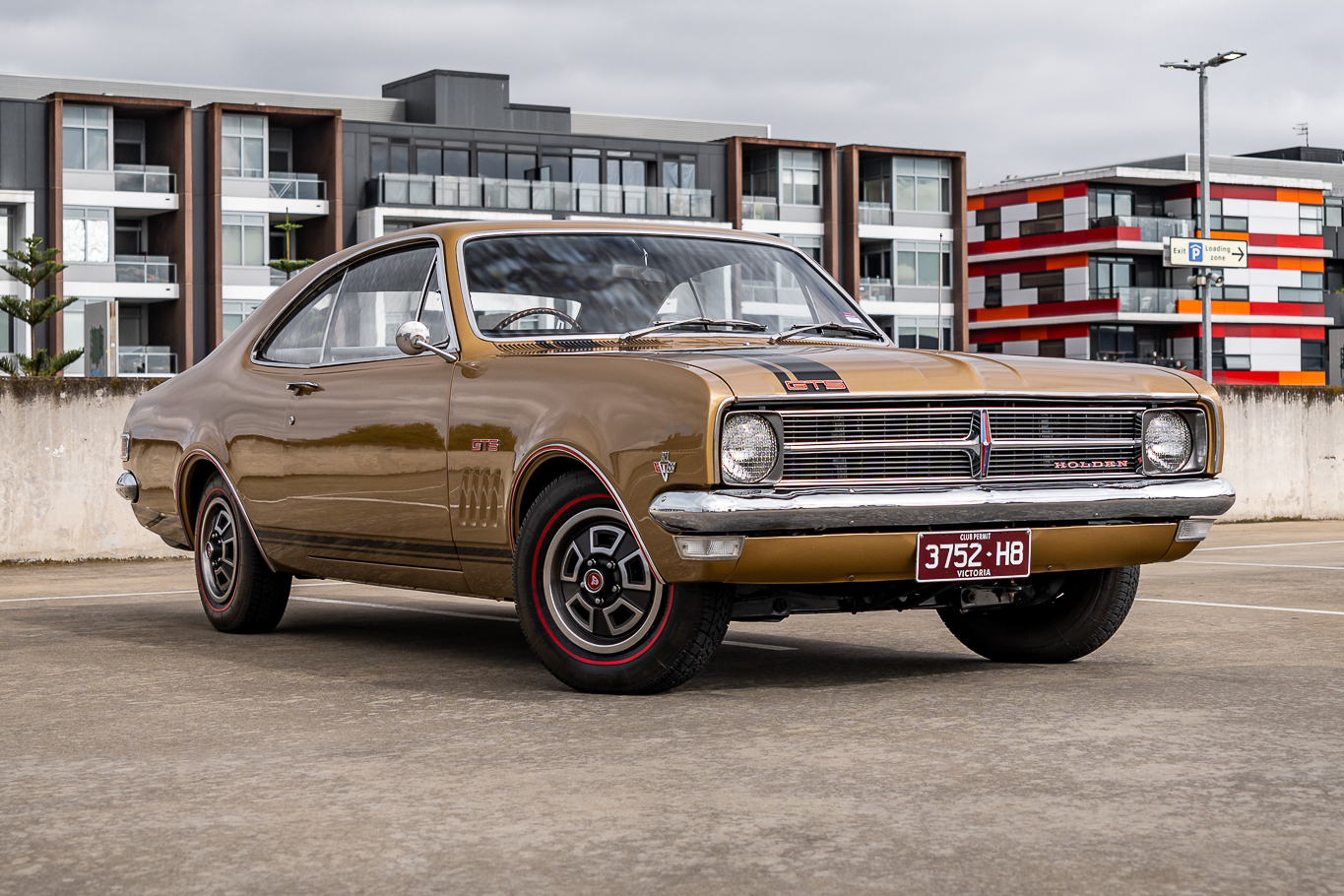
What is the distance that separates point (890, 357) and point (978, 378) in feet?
1.01

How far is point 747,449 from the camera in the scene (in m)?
5.78

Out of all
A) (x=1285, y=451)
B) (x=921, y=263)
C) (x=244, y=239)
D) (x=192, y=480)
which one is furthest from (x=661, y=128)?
(x=192, y=480)

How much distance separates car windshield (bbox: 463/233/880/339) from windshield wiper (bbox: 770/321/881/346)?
0.06 ft

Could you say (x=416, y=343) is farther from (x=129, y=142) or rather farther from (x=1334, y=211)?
(x=1334, y=211)

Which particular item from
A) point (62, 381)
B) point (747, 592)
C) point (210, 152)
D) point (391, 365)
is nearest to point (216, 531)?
point (391, 365)

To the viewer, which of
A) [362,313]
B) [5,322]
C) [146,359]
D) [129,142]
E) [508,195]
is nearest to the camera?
[362,313]

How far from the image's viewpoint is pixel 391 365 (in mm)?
7266

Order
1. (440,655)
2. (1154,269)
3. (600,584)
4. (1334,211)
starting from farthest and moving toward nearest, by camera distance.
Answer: (1334,211) < (1154,269) < (440,655) < (600,584)

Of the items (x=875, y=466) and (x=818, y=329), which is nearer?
(x=875, y=466)

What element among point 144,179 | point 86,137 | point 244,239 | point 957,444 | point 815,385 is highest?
point 86,137

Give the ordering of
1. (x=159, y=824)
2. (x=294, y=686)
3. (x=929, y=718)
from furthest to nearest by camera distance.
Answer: (x=294, y=686) → (x=929, y=718) → (x=159, y=824)

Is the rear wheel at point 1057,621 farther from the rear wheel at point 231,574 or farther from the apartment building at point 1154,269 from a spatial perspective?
the apartment building at point 1154,269

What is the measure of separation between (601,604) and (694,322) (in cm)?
142

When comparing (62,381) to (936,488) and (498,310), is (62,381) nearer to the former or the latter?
(498,310)
